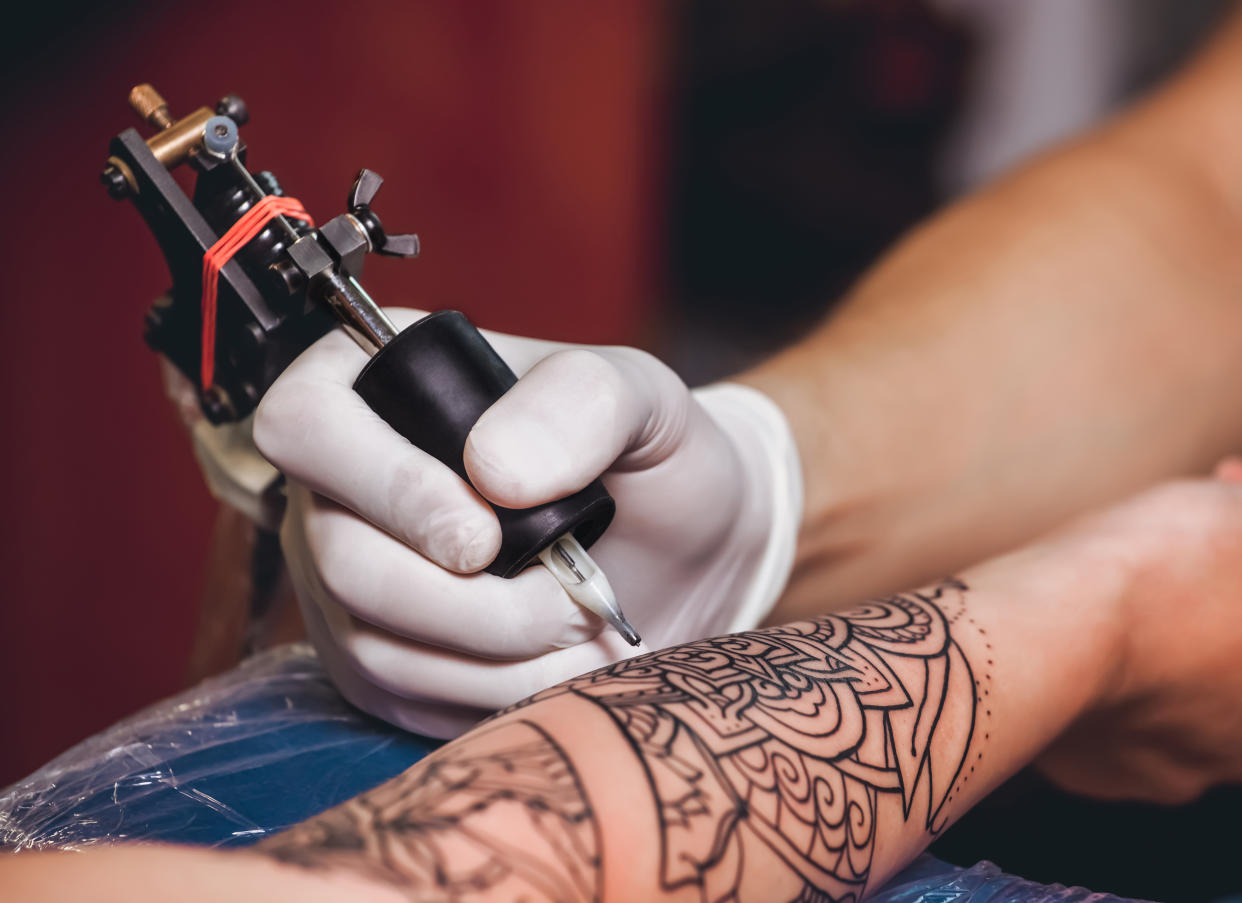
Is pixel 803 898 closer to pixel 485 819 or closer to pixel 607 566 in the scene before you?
pixel 485 819

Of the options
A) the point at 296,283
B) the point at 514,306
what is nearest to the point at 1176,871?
the point at 296,283

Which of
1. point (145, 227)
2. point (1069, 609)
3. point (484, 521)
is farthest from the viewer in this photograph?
point (145, 227)

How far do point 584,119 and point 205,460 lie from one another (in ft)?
5.05

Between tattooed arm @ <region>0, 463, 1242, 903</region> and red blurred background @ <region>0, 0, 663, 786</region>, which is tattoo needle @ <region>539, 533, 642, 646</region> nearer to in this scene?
tattooed arm @ <region>0, 463, 1242, 903</region>

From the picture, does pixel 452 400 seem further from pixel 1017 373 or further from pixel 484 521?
pixel 1017 373

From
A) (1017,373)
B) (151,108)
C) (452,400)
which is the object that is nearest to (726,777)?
(452,400)

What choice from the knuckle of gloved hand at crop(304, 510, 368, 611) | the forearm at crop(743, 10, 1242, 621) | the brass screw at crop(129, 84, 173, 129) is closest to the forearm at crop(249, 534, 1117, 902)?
the knuckle of gloved hand at crop(304, 510, 368, 611)

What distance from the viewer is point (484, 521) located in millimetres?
744

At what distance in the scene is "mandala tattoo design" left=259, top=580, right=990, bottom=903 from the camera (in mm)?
516

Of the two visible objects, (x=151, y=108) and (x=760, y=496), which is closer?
(x=151, y=108)

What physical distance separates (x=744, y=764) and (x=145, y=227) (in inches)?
76.0

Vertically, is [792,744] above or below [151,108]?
below

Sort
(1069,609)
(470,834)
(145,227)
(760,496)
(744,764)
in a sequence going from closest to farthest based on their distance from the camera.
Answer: (470,834)
(744,764)
(1069,609)
(760,496)
(145,227)

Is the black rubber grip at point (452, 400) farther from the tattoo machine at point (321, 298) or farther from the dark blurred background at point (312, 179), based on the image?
the dark blurred background at point (312, 179)
